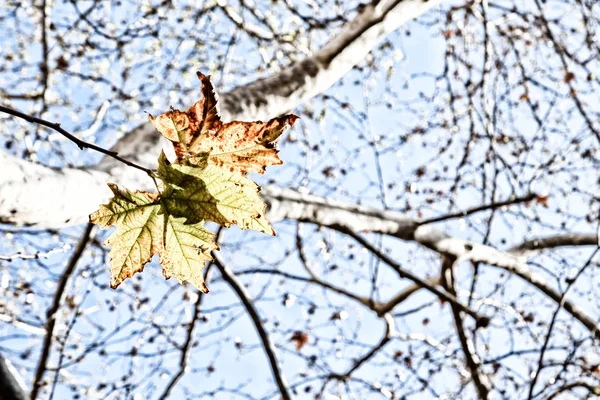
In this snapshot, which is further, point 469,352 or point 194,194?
point 469,352

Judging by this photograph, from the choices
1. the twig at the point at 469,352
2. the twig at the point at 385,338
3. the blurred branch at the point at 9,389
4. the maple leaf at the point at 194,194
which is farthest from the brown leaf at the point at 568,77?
the blurred branch at the point at 9,389

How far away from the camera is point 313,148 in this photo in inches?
200

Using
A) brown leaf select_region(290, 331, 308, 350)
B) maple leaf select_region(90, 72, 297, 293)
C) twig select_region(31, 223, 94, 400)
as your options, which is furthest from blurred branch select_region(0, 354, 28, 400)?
brown leaf select_region(290, 331, 308, 350)

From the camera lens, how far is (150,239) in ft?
2.56

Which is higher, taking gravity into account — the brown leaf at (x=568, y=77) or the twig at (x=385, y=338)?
the brown leaf at (x=568, y=77)

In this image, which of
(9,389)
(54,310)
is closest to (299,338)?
(54,310)

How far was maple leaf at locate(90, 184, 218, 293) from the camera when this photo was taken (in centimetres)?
73

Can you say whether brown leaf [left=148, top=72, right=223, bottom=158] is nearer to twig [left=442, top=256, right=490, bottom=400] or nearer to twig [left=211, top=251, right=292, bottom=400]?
twig [left=211, top=251, right=292, bottom=400]

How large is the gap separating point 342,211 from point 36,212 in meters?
1.65

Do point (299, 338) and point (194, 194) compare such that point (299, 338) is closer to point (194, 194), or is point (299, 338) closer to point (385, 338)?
point (385, 338)

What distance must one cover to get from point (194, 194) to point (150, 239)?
13cm

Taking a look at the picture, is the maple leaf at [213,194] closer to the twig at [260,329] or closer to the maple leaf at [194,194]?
the maple leaf at [194,194]

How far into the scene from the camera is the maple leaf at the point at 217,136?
0.70 m

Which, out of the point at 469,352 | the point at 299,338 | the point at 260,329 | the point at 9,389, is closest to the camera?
the point at 9,389
